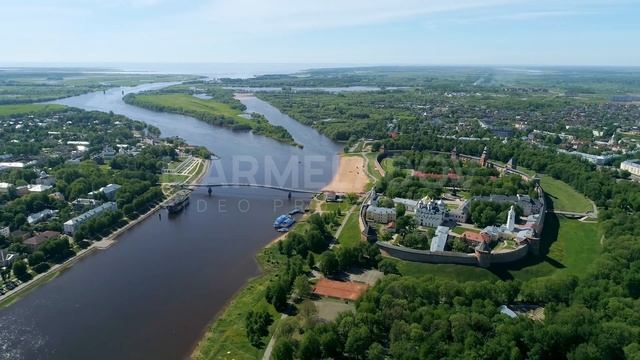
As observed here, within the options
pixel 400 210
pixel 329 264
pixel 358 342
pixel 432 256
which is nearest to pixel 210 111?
pixel 400 210

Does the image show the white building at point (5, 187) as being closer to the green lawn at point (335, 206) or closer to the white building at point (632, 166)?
the green lawn at point (335, 206)

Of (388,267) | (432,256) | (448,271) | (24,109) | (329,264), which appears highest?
(24,109)

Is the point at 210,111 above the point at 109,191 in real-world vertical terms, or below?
above

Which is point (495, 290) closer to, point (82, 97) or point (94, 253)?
point (94, 253)

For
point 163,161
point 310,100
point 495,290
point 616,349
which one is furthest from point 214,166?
point 310,100

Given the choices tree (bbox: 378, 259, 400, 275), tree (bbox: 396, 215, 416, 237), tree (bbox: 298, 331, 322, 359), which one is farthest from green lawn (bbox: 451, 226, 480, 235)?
tree (bbox: 298, 331, 322, 359)

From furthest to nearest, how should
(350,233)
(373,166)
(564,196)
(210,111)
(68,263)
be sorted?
(210,111)
(373,166)
(564,196)
(350,233)
(68,263)

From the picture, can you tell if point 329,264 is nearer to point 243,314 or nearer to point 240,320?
point 243,314
